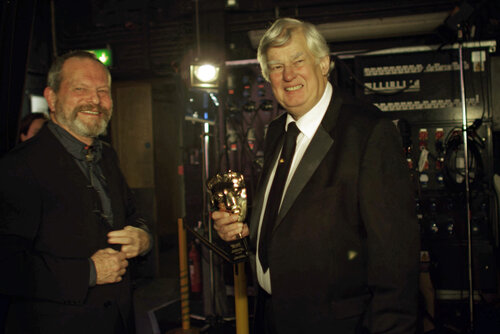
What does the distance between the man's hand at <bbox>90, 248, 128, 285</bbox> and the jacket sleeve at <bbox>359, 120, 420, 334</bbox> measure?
127cm

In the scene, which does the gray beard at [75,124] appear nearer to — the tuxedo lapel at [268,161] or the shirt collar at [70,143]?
Result: the shirt collar at [70,143]

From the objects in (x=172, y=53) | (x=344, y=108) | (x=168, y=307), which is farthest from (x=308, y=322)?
(x=172, y=53)

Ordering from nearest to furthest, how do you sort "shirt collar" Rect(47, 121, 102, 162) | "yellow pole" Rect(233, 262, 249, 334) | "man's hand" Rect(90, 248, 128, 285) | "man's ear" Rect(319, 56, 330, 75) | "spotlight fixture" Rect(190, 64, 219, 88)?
"man's hand" Rect(90, 248, 128, 285) → "man's ear" Rect(319, 56, 330, 75) → "shirt collar" Rect(47, 121, 102, 162) → "yellow pole" Rect(233, 262, 249, 334) → "spotlight fixture" Rect(190, 64, 219, 88)

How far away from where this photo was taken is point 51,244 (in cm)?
180

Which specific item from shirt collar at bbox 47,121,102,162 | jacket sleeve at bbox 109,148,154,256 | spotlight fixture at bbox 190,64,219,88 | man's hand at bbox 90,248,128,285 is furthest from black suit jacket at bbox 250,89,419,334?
spotlight fixture at bbox 190,64,219,88

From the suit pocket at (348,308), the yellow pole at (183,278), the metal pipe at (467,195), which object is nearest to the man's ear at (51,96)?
the suit pocket at (348,308)

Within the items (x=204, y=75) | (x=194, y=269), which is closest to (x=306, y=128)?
(x=204, y=75)

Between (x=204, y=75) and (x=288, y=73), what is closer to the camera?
(x=288, y=73)

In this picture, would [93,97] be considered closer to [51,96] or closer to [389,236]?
[51,96]

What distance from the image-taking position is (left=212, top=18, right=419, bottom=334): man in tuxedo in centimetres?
146

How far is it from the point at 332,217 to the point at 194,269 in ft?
13.7

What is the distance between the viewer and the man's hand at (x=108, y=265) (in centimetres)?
179

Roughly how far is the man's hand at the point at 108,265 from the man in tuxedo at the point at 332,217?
75 cm

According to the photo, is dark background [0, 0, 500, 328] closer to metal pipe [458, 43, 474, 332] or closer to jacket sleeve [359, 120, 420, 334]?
metal pipe [458, 43, 474, 332]
